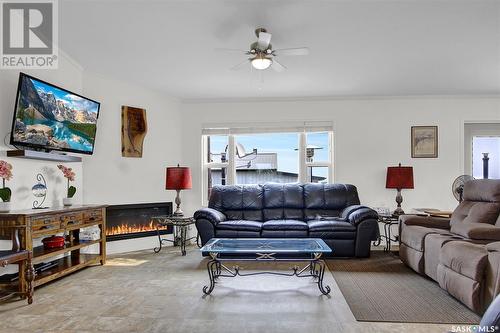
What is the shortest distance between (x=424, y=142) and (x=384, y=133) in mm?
633

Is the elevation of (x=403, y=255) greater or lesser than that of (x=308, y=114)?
lesser

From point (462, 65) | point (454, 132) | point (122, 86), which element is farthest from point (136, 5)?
point (454, 132)

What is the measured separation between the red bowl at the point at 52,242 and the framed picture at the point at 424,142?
16.5 feet

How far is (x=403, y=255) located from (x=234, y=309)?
2.28 m

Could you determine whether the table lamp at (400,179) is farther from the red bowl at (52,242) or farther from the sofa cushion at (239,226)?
the red bowl at (52,242)

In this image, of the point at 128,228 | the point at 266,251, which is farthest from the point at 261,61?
the point at 128,228

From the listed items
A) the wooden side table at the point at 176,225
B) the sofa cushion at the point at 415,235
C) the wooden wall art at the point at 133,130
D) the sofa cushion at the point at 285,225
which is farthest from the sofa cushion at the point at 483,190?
the wooden wall art at the point at 133,130

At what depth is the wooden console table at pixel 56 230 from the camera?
2.88m

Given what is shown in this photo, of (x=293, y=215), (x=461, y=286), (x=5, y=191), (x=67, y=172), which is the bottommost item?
(x=461, y=286)

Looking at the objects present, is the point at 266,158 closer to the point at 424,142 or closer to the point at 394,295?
the point at 424,142

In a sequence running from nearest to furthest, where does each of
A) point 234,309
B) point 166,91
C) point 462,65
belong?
point 234,309
point 462,65
point 166,91

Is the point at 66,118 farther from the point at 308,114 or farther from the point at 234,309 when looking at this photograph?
the point at 308,114

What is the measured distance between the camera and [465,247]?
8.68 ft

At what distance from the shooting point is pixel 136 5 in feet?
9.50
